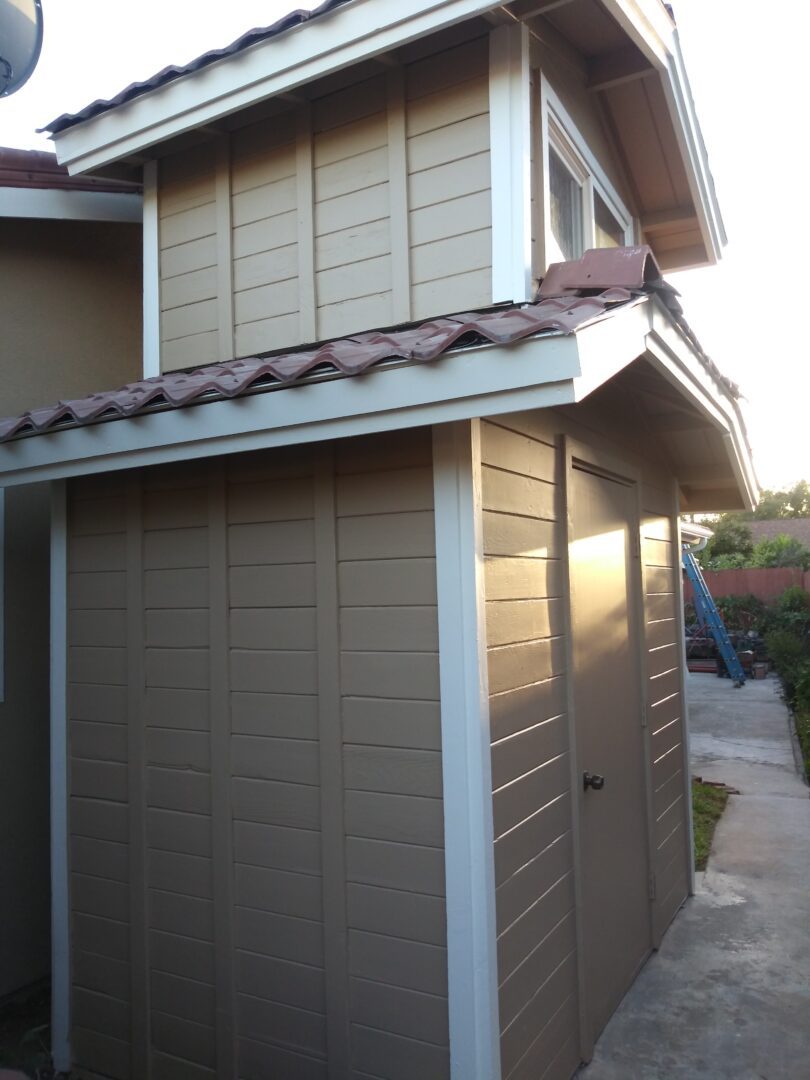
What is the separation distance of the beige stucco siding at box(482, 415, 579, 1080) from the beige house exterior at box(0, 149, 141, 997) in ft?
9.30

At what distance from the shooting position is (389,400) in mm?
2697

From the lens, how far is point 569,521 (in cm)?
380

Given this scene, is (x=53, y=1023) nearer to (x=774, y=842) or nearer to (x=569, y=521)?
(x=569, y=521)

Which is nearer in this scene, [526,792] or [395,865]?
[395,865]

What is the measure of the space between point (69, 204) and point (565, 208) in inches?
108

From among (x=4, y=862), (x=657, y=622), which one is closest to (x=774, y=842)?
(x=657, y=622)

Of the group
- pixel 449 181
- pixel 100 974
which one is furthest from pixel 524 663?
pixel 100 974

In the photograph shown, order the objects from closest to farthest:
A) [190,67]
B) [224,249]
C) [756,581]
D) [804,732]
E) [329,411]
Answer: [329,411] < [190,67] < [224,249] < [804,732] < [756,581]

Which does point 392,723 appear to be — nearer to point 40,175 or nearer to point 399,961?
point 399,961

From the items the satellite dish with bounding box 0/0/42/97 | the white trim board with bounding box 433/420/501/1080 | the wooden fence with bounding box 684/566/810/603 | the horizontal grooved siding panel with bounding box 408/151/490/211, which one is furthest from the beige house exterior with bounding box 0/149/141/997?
the wooden fence with bounding box 684/566/810/603

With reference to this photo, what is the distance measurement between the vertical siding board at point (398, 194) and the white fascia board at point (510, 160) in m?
0.44

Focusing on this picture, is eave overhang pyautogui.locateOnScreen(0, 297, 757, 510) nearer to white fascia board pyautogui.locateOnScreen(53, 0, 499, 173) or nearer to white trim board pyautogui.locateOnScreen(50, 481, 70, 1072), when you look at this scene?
white trim board pyautogui.locateOnScreen(50, 481, 70, 1072)

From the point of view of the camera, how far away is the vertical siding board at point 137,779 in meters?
3.60

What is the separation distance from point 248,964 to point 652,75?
15.7 feet
